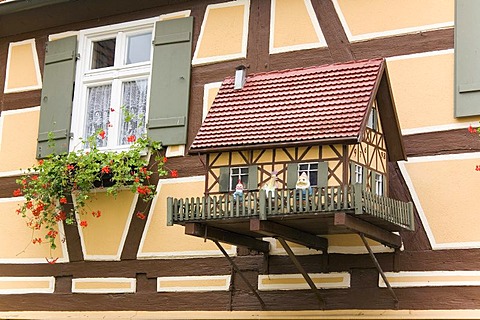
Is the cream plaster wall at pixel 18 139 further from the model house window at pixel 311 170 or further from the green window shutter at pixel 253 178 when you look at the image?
the model house window at pixel 311 170

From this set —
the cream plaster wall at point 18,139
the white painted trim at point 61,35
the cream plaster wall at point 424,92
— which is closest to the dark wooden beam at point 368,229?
the cream plaster wall at point 424,92

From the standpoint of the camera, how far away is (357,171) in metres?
7.03

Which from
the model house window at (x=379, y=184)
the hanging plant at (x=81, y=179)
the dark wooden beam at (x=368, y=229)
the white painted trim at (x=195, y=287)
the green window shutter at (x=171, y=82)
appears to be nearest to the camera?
the dark wooden beam at (x=368, y=229)

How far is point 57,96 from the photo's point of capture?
9.45m

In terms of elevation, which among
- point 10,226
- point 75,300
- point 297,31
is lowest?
point 75,300

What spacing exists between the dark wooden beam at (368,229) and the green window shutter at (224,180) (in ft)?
3.17

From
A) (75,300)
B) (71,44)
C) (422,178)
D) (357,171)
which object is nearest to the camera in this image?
(357,171)

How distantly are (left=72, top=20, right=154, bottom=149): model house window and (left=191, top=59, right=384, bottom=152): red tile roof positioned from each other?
1.39 meters

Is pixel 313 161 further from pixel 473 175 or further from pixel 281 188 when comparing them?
pixel 473 175

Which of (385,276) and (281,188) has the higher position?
(281,188)

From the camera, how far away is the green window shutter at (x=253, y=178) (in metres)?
7.20

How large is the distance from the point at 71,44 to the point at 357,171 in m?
3.69

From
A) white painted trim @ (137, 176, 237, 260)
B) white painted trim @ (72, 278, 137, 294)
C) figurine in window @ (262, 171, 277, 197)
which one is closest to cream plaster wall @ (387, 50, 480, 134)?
figurine in window @ (262, 171, 277, 197)

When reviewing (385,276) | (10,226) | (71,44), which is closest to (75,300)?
(10,226)
